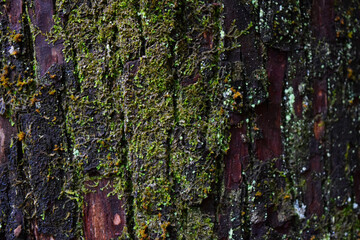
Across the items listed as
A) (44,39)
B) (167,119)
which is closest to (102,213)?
(167,119)

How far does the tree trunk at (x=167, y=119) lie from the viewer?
0.99m

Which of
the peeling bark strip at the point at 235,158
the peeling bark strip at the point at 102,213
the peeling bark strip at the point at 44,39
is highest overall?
the peeling bark strip at the point at 44,39

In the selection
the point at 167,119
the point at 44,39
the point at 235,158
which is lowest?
the point at 235,158

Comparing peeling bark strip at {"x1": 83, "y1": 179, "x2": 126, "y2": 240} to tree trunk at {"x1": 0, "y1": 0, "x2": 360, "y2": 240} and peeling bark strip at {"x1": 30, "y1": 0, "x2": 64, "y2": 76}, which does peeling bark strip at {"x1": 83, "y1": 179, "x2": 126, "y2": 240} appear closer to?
tree trunk at {"x1": 0, "y1": 0, "x2": 360, "y2": 240}

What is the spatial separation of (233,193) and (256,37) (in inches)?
20.4

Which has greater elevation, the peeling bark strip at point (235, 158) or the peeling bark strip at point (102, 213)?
the peeling bark strip at point (235, 158)

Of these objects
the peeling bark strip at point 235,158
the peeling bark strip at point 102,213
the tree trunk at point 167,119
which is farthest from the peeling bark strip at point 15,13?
the peeling bark strip at point 235,158

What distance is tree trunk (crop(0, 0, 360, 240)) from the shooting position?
99cm

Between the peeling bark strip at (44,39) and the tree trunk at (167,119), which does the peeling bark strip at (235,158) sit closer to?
the tree trunk at (167,119)

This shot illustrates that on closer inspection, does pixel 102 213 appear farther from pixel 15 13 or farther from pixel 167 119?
pixel 15 13

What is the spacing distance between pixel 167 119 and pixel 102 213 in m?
0.39

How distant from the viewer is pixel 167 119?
988 mm

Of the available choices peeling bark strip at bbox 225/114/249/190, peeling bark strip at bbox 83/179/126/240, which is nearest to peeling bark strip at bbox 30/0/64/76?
peeling bark strip at bbox 83/179/126/240

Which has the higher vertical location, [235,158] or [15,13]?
[15,13]
